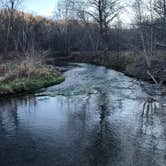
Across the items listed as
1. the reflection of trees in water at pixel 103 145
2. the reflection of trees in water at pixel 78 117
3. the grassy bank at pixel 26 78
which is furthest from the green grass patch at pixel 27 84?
the reflection of trees in water at pixel 103 145

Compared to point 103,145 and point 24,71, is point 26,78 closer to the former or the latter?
point 24,71

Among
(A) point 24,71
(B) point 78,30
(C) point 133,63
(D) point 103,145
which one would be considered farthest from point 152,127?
(B) point 78,30

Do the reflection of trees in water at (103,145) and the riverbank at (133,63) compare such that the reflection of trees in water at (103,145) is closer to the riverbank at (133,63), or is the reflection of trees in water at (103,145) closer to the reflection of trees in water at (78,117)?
the reflection of trees in water at (78,117)

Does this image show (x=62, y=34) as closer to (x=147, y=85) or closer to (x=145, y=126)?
(x=147, y=85)

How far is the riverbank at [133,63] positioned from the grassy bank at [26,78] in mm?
6363

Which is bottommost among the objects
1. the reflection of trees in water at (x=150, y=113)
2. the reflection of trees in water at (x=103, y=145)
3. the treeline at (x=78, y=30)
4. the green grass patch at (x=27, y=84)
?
the reflection of trees in water at (x=103, y=145)

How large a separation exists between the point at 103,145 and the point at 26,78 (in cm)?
984

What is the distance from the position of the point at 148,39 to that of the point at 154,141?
15.7 meters

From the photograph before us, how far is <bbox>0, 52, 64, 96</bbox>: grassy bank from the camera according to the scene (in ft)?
43.5

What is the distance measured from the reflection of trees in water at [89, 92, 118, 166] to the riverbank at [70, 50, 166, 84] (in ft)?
27.5

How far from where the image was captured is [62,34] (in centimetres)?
4572

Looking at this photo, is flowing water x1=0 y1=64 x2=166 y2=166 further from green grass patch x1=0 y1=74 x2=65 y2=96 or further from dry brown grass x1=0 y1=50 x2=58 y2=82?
dry brown grass x1=0 y1=50 x2=58 y2=82

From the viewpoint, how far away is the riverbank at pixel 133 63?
54.5 ft

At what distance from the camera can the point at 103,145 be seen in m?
6.54
